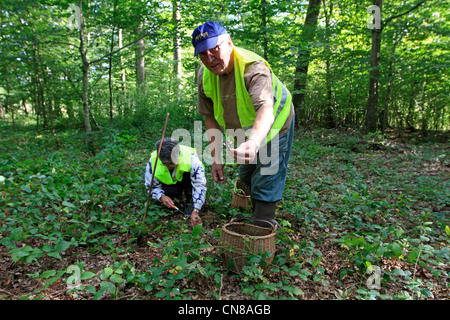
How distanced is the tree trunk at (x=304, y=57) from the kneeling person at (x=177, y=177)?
4448 mm

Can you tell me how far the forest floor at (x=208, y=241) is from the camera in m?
1.84

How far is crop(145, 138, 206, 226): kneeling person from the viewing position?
9.93 ft

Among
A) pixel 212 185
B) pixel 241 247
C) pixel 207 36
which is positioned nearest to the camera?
pixel 207 36

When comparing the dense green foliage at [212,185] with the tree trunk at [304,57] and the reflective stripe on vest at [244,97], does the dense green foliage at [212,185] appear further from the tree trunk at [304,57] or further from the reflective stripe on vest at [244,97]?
the reflective stripe on vest at [244,97]

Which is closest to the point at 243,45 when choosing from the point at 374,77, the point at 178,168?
the point at 374,77

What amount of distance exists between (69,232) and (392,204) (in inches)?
144

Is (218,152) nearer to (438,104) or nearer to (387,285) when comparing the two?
(387,285)

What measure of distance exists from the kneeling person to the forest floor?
171mm

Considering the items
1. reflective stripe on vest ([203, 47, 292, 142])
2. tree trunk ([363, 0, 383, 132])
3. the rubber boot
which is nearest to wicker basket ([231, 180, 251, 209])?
the rubber boot

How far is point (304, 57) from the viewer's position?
6.81 meters

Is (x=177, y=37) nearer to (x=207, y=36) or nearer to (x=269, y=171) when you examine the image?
(x=207, y=36)

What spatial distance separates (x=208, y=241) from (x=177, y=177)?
0.96 meters

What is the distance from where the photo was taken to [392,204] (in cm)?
353
